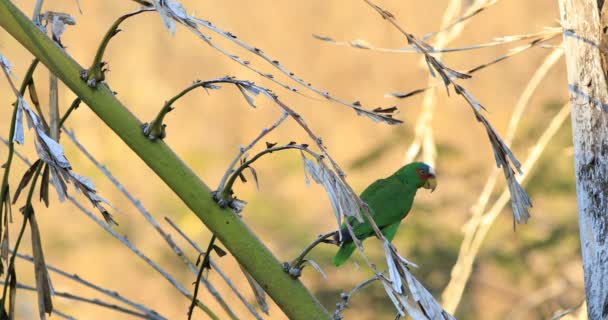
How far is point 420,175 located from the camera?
1518 millimetres

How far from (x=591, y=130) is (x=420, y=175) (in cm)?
86

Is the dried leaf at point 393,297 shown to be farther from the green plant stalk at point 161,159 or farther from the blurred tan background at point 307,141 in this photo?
the blurred tan background at point 307,141

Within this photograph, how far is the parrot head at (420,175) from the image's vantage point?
1480 millimetres

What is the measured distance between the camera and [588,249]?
66 centimetres

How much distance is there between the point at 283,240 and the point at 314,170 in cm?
304

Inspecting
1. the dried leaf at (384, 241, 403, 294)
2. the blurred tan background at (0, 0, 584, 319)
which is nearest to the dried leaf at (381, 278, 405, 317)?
the dried leaf at (384, 241, 403, 294)

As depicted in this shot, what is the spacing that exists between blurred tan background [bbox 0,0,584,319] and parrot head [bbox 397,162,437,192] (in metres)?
1.00

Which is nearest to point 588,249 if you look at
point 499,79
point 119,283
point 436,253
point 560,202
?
point 436,253

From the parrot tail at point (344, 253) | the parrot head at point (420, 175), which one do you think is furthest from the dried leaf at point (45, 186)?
the parrot head at point (420, 175)

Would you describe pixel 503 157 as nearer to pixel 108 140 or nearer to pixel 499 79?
pixel 499 79

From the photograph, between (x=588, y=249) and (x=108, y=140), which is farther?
(x=108, y=140)

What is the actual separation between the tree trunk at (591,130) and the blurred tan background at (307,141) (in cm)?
186

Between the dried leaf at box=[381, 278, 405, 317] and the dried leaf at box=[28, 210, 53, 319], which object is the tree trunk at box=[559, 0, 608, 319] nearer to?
the dried leaf at box=[381, 278, 405, 317]

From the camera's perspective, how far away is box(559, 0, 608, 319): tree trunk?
65 centimetres
